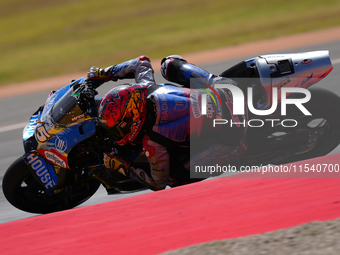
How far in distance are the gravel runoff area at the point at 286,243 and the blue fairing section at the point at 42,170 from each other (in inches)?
68.4

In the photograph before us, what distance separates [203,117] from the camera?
362 cm

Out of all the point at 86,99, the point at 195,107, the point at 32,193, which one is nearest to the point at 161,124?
the point at 195,107

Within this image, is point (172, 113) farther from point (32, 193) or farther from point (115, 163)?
point (32, 193)

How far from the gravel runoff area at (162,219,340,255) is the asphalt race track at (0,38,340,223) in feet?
6.34

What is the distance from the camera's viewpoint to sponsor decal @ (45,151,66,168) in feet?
12.0

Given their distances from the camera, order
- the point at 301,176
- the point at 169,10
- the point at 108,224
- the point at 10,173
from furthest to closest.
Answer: the point at 169,10
the point at 10,173
the point at 301,176
the point at 108,224

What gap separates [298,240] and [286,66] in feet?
6.45

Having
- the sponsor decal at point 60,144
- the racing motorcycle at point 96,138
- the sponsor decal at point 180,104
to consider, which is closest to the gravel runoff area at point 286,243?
the sponsor decal at point 180,104

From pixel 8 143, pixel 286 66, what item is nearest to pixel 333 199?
pixel 286 66

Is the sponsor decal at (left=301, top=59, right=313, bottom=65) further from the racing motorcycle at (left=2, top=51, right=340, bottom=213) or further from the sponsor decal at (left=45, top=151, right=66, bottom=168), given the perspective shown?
the sponsor decal at (left=45, top=151, right=66, bottom=168)

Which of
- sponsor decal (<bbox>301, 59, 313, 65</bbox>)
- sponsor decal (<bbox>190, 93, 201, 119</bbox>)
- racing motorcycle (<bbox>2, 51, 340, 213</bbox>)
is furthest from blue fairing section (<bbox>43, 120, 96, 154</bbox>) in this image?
sponsor decal (<bbox>301, 59, 313, 65</bbox>)

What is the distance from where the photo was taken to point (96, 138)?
12.1 feet

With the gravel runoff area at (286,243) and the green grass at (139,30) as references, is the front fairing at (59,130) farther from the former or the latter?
the green grass at (139,30)

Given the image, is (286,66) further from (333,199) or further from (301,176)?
(333,199)
